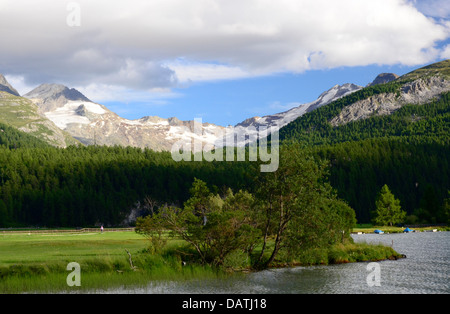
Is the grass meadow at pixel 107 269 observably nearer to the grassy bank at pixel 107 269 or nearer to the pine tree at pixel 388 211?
the grassy bank at pixel 107 269

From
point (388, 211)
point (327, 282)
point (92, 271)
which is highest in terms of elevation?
point (92, 271)

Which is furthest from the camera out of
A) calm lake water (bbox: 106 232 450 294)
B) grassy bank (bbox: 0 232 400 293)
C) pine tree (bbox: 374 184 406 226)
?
pine tree (bbox: 374 184 406 226)

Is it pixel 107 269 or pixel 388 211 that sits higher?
pixel 107 269

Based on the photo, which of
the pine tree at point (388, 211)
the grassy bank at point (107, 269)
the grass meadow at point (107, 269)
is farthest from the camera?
the pine tree at point (388, 211)

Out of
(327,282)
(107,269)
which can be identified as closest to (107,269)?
(107,269)

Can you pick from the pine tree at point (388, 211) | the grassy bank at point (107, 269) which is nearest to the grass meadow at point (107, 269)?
the grassy bank at point (107, 269)

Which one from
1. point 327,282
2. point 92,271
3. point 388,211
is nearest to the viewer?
point 92,271

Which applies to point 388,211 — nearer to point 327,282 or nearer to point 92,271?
point 327,282

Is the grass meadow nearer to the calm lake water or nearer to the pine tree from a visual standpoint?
the calm lake water

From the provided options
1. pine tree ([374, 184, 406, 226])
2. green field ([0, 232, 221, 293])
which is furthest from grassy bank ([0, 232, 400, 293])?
pine tree ([374, 184, 406, 226])

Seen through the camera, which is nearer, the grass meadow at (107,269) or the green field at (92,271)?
the green field at (92,271)

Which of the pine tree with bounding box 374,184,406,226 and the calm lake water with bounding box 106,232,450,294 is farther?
the pine tree with bounding box 374,184,406,226
